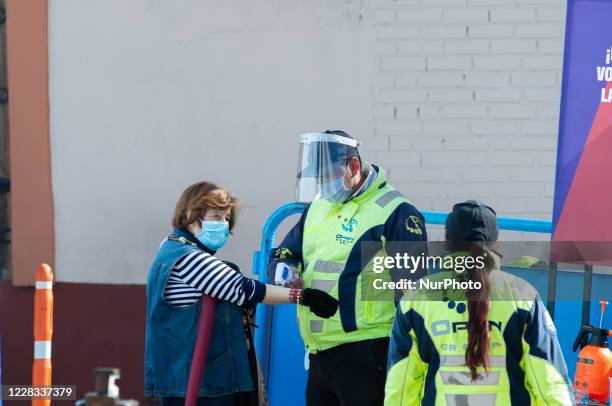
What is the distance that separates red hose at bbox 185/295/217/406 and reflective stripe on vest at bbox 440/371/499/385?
3.99 feet

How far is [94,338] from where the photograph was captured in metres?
6.39

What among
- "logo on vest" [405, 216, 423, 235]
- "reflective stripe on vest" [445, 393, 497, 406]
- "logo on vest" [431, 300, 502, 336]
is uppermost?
"logo on vest" [405, 216, 423, 235]

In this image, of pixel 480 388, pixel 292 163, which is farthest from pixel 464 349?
pixel 292 163

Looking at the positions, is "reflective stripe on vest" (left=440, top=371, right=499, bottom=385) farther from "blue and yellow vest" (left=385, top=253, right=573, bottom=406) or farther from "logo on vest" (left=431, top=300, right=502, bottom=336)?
"logo on vest" (left=431, top=300, right=502, bottom=336)

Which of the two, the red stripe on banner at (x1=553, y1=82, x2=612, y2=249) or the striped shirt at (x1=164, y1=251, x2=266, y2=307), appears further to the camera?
the striped shirt at (x1=164, y1=251, x2=266, y2=307)

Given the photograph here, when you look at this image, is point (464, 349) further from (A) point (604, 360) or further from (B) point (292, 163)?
(B) point (292, 163)

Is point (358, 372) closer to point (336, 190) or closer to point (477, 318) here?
point (336, 190)

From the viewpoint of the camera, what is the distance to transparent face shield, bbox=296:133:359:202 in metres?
4.10

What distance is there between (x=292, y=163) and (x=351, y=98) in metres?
0.56

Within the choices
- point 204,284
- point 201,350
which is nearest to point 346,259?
point 204,284

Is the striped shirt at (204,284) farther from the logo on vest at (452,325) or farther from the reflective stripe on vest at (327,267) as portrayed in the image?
the logo on vest at (452,325)

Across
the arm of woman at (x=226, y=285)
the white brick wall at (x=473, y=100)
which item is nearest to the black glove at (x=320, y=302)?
the arm of woman at (x=226, y=285)

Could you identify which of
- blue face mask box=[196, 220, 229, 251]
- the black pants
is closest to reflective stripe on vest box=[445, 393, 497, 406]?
the black pants

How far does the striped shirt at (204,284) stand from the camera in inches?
158
